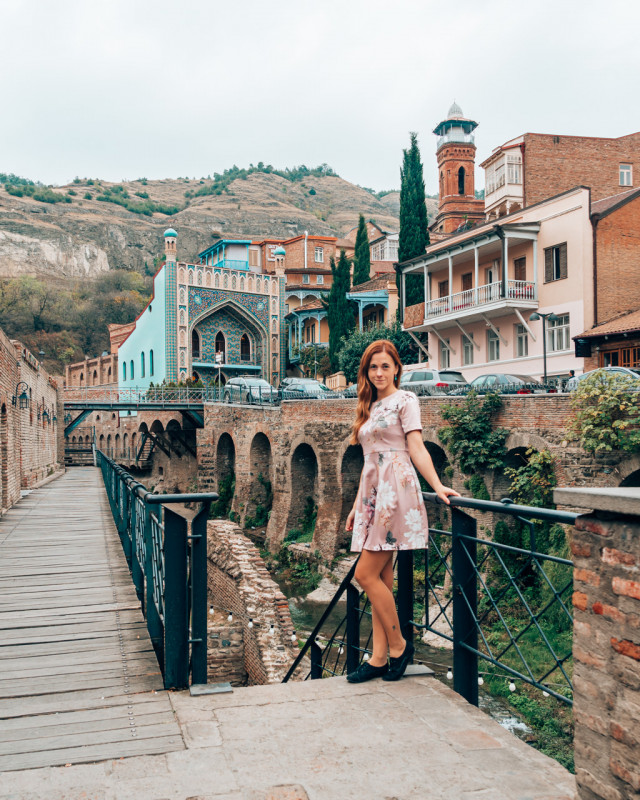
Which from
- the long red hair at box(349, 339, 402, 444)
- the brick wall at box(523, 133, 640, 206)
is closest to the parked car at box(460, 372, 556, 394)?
the long red hair at box(349, 339, 402, 444)

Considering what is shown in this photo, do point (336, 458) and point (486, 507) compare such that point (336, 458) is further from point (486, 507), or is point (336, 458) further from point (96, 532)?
point (486, 507)

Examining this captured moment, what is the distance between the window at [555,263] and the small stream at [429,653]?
13487 millimetres

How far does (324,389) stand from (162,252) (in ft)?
238

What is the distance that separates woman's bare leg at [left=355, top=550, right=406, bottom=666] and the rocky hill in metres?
88.9

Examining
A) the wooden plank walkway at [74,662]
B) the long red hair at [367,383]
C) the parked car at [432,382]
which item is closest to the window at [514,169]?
the parked car at [432,382]

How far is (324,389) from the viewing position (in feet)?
104

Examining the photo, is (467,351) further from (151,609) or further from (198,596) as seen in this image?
(198,596)

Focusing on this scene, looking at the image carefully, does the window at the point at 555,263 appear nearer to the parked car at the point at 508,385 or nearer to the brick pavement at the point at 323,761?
the parked car at the point at 508,385

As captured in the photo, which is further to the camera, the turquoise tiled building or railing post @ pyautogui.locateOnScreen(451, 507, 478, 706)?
the turquoise tiled building

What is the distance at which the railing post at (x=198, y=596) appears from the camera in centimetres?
367

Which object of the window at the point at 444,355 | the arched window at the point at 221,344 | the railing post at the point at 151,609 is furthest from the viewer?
the arched window at the point at 221,344

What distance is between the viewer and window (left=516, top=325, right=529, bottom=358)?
24.1 meters

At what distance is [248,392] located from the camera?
3086 centimetres

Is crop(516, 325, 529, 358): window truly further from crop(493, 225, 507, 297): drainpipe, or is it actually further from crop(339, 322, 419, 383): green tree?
crop(339, 322, 419, 383): green tree
